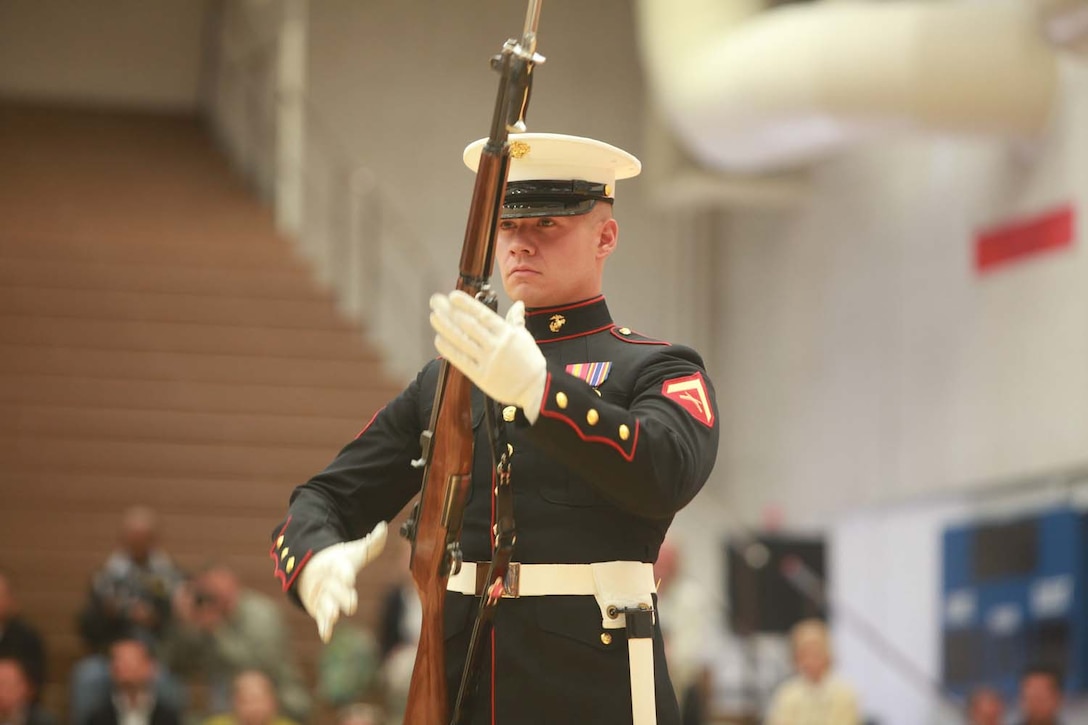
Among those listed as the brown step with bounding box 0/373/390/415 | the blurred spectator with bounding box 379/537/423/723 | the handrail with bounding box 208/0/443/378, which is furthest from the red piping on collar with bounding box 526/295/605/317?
the handrail with bounding box 208/0/443/378

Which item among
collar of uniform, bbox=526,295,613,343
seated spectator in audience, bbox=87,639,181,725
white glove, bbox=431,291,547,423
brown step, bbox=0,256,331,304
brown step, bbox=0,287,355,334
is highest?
brown step, bbox=0,256,331,304

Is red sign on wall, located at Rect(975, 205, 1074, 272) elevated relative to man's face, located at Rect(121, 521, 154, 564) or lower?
elevated

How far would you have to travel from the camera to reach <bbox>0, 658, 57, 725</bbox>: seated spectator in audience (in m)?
7.33

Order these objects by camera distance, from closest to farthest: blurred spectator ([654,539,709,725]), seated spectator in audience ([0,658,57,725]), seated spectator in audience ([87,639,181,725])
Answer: seated spectator in audience ([0,658,57,725])
seated spectator in audience ([87,639,181,725])
blurred spectator ([654,539,709,725])

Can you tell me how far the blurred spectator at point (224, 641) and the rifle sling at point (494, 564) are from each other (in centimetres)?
578

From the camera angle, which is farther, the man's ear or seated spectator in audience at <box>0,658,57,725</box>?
seated spectator in audience at <box>0,658,57,725</box>

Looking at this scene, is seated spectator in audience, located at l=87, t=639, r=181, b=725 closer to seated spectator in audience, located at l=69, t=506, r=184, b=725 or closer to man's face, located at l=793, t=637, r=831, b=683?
seated spectator in audience, located at l=69, t=506, r=184, b=725

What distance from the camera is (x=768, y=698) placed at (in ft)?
32.9

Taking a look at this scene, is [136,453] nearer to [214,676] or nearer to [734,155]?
[214,676]

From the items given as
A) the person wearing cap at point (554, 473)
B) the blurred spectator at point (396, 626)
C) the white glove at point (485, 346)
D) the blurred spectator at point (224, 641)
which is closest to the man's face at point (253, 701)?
the blurred spectator at point (224, 641)

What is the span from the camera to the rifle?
2.32 m

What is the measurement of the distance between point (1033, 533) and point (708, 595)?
166 inches

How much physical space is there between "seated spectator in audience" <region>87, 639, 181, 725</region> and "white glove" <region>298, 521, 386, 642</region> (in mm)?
5424

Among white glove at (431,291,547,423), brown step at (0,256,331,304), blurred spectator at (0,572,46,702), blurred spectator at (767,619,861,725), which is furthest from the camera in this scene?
brown step at (0,256,331,304)
